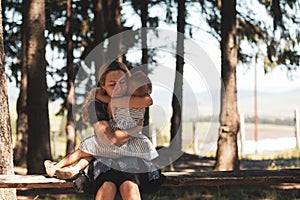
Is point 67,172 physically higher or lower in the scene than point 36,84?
lower

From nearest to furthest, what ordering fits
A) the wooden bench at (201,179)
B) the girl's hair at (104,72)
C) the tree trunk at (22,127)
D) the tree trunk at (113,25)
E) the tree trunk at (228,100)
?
the girl's hair at (104,72) < the wooden bench at (201,179) < the tree trunk at (228,100) < the tree trunk at (22,127) < the tree trunk at (113,25)

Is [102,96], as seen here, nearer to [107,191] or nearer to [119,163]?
[119,163]

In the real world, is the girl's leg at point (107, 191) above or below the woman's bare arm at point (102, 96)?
below

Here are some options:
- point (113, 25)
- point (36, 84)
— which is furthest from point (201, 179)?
point (113, 25)

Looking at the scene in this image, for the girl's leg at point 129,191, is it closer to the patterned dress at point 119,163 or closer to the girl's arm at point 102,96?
the patterned dress at point 119,163

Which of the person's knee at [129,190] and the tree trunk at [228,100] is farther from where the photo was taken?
the tree trunk at [228,100]

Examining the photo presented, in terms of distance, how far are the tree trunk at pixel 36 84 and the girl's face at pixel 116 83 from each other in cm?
577

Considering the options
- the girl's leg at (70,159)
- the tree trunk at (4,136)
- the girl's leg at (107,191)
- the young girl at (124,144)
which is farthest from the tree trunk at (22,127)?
the girl's leg at (107,191)

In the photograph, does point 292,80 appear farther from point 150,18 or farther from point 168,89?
point 168,89

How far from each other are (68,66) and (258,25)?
5.18 metres

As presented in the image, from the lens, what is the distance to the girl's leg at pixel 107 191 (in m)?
4.73

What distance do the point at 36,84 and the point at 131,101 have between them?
5923 millimetres

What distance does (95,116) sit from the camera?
5004 mm

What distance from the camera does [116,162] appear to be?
4879mm
